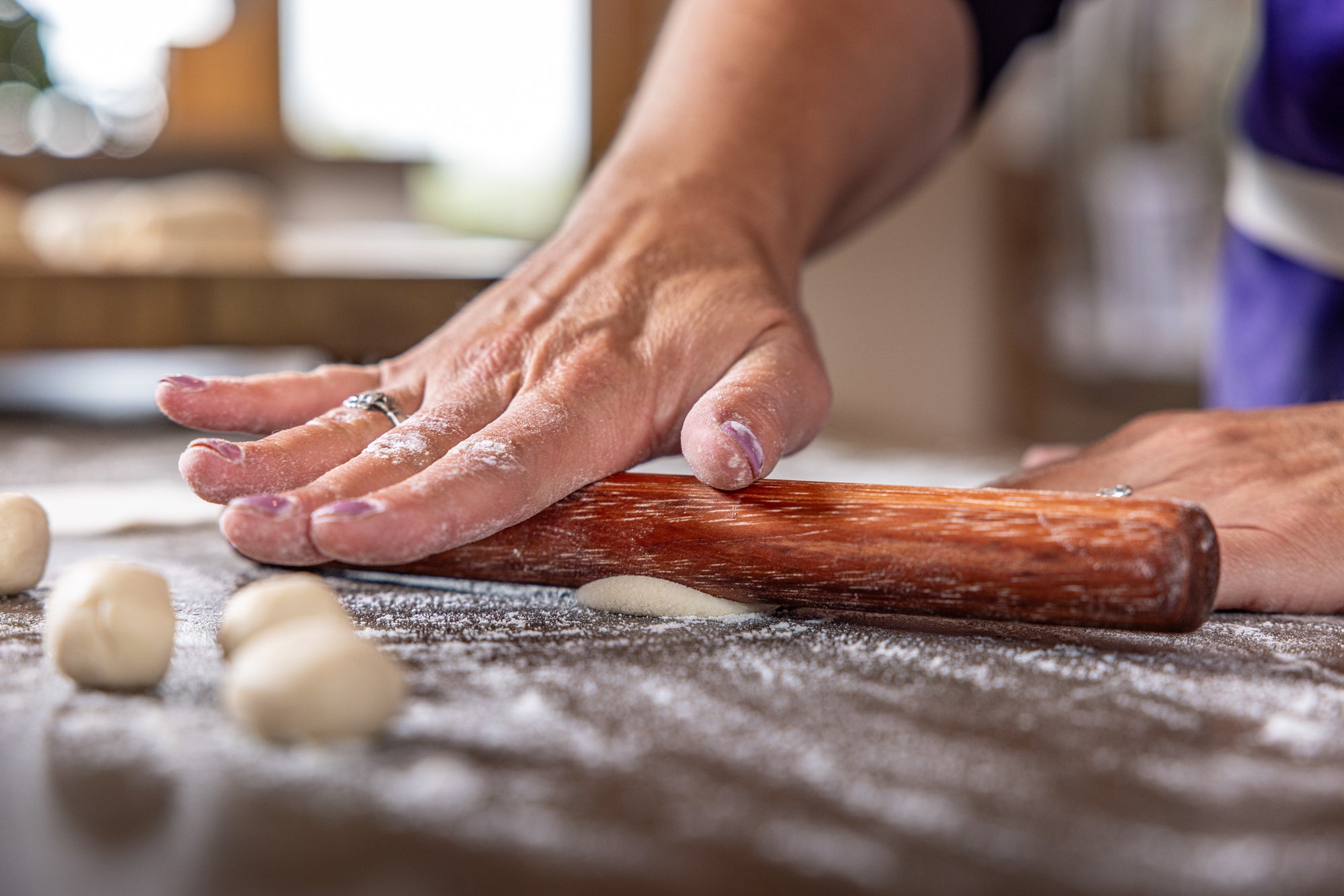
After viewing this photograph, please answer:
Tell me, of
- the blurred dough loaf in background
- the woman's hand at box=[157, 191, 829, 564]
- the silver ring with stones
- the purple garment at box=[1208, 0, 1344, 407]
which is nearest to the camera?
the woman's hand at box=[157, 191, 829, 564]

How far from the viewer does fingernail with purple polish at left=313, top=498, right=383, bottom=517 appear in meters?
0.56

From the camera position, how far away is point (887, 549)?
1.84 ft

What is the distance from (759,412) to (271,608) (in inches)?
10.9

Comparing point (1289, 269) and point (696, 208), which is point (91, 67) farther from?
point (1289, 269)

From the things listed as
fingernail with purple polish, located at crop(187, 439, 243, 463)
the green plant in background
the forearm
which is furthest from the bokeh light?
fingernail with purple polish, located at crop(187, 439, 243, 463)

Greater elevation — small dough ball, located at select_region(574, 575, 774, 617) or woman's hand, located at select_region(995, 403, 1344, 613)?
woman's hand, located at select_region(995, 403, 1344, 613)

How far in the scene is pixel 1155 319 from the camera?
3172 millimetres

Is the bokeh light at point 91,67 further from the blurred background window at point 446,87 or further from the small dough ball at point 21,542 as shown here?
the small dough ball at point 21,542

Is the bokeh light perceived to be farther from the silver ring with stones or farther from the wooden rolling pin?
the wooden rolling pin

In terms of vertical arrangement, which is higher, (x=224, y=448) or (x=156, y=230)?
(x=224, y=448)

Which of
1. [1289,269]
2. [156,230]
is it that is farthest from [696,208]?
[156,230]

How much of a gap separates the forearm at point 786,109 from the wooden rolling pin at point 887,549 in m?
0.31

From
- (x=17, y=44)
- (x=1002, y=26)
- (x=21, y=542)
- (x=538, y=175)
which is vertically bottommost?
(x=538, y=175)

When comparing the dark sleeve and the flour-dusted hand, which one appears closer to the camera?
the flour-dusted hand
